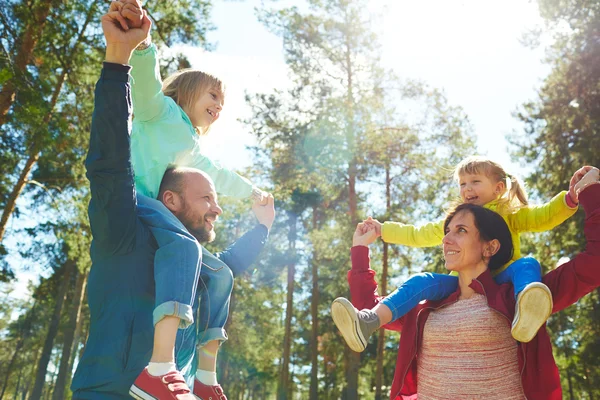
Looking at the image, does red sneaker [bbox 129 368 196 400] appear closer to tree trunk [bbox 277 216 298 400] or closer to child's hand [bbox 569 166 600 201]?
child's hand [bbox 569 166 600 201]

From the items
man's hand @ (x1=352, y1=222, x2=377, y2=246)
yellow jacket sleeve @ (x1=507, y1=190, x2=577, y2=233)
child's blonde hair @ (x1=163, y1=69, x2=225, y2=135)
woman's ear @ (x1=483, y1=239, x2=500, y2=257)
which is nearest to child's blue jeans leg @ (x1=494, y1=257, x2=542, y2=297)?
woman's ear @ (x1=483, y1=239, x2=500, y2=257)

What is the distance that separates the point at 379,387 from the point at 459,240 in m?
13.3

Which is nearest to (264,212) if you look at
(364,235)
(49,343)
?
(364,235)

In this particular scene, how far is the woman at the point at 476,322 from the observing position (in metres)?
2.48

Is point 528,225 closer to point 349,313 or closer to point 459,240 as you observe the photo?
point 459,240

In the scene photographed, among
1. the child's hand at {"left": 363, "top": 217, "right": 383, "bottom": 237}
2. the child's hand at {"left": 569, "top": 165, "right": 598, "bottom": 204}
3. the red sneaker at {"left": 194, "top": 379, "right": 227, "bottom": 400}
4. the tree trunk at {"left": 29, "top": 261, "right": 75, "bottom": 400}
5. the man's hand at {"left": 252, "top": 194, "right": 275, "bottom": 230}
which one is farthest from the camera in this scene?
the tree trunk at {"left": 29, "top": 261, "right": 75, "bottom": 400}

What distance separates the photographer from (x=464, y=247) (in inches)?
114

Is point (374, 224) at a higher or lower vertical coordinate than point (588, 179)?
higher

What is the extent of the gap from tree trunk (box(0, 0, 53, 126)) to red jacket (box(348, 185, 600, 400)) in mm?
7355

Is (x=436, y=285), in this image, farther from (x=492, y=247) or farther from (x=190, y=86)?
(x=190, y=86)

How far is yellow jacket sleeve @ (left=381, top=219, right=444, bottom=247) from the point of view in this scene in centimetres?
358

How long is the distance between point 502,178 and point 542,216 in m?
0.47

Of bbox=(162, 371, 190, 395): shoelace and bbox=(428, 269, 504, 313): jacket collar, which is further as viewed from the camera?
bbox=(428, 269, 504, 313): jacket collar

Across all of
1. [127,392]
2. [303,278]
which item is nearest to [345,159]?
[303,278]
